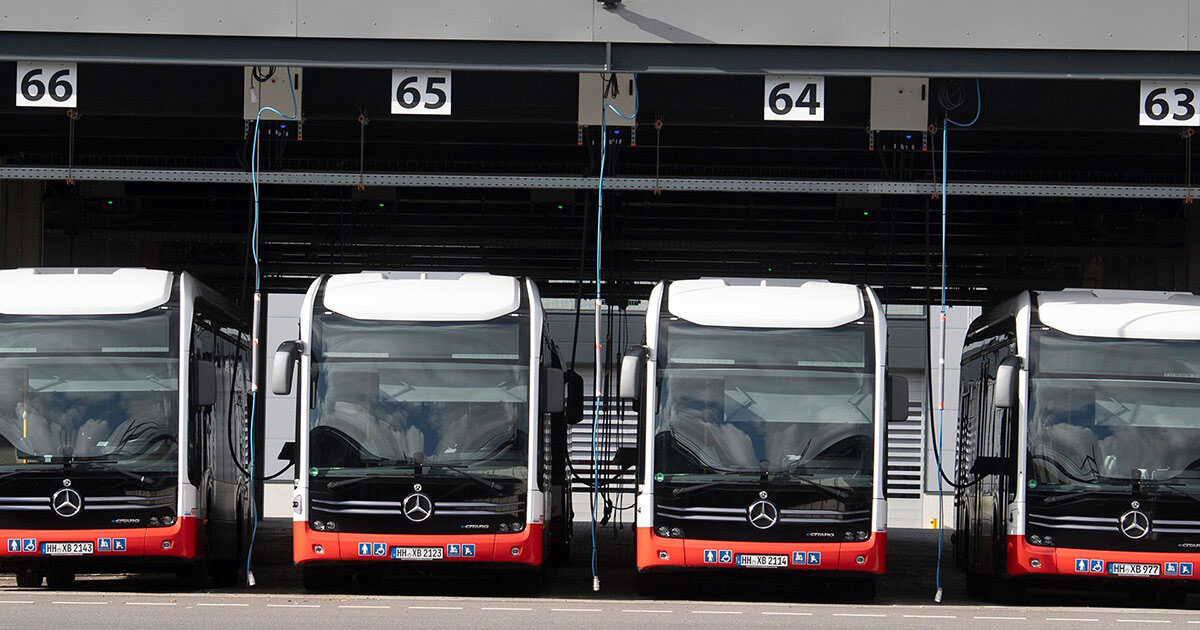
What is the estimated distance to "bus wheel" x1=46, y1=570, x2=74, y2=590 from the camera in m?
16.7

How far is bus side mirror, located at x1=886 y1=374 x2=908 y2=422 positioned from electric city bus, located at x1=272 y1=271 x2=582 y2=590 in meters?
2.93

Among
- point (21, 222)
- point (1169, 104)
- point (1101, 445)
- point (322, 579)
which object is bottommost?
point (322, 579)

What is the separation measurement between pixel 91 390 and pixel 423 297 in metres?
3.04

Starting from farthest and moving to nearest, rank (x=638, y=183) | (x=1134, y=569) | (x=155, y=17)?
1. (x=638, y=183)
2. (x=155, y=17)
3. (x=1134, y=569)

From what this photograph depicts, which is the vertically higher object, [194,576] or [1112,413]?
[1112,413]

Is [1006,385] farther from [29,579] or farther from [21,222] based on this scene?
[21,222]

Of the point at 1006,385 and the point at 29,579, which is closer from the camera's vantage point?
the point at 1006,385

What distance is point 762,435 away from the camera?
48.8 feet

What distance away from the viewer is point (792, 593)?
1675cm

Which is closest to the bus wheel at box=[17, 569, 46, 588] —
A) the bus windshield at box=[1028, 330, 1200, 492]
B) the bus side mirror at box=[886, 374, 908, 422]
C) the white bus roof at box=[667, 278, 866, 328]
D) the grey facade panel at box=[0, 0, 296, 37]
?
the grey facade panel at box=[0, 0, 296, 37]

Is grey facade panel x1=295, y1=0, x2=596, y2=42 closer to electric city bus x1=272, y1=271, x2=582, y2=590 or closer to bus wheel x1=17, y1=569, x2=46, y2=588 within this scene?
electric city bus x1=272, y1=271, x2=582, y2=590

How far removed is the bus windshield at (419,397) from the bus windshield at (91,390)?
4.67 ft

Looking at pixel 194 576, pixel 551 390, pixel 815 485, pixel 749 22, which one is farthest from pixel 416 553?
pixel 749 22

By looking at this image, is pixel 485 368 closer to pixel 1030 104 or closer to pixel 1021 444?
pixel 1021 444
